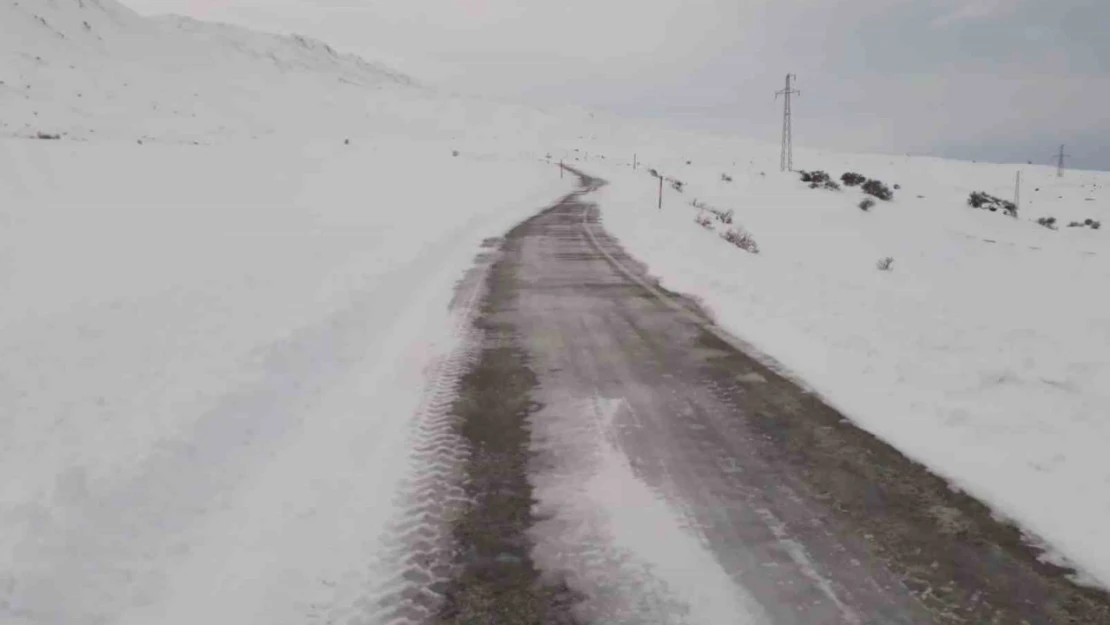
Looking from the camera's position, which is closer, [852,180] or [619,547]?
[619,547]

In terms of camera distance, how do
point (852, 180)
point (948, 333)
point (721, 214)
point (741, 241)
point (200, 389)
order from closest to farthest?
point (200, 389) < point (948, 333) < point (741, 241) < point (721, 214) < point (852, 180)

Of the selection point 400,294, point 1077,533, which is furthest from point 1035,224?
point 1077,533

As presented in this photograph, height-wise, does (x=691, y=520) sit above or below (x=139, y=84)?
below

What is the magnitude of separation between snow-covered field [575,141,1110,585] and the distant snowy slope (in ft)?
96.5

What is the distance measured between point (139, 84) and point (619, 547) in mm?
64306

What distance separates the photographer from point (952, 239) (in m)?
23.1

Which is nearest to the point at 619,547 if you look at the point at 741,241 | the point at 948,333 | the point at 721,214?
the point at 948,333

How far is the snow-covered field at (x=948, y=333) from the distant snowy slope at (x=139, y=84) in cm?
2940

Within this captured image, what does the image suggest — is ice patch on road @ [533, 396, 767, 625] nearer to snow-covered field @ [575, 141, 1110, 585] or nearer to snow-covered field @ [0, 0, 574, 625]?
snow-covered field @ [0, 0, 574, 625]

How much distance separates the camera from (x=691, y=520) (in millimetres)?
3457

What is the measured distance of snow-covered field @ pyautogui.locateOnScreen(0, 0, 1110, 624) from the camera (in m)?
3.22

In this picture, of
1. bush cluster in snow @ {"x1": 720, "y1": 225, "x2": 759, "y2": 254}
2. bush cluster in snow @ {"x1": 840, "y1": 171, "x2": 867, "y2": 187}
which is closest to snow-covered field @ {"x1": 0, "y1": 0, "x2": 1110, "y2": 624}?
bush cluster in snow @ {"x1": 720, "y1": 225, "x2": 759, "y2": 254}

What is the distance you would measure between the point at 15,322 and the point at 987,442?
7.93 metres

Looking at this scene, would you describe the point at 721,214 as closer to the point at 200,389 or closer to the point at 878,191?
the point at 878,191
